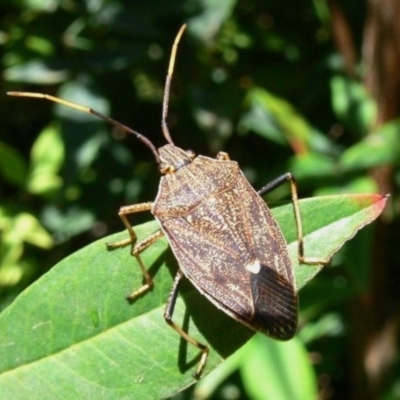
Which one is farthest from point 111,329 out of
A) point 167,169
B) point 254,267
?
point 167,169

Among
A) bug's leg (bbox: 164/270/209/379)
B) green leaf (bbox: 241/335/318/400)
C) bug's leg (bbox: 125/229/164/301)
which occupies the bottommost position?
green leaf (bbox: 241/335/318/400)

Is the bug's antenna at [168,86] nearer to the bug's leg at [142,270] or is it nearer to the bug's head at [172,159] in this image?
the bug's head at [172,159]

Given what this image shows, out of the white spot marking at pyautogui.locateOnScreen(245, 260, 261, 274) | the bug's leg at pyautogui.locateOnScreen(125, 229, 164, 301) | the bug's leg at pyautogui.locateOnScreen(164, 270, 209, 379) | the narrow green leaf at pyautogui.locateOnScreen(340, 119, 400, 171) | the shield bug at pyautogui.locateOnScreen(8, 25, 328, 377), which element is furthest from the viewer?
the narrow green leaf at pyautogui.locateOnScreen(340, 119, 400, 171)

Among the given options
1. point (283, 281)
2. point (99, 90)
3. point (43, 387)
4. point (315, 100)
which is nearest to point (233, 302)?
point (283, 281)

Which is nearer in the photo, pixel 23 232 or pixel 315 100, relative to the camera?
pixel 23 232

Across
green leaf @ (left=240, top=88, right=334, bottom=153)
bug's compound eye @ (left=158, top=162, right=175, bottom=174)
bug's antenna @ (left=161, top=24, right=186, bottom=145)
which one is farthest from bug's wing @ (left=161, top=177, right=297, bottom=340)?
green leaf @ (left=240, top=88, right=334, bottom=153)

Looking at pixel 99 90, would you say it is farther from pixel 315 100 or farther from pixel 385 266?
pixel 385 266

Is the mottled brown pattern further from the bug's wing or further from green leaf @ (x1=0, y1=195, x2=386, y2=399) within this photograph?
green leaf @ (x1=0, y1=195, x2=386, y2=399)
